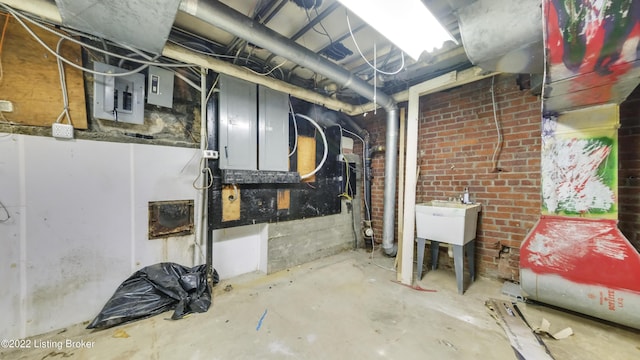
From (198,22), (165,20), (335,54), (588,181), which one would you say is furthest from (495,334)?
(198,22)

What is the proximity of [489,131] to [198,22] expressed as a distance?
3034 mm

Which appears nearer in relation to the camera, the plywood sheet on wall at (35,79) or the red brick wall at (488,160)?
the plywood sheet on wall at (35,79)

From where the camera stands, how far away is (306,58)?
1.89 metres

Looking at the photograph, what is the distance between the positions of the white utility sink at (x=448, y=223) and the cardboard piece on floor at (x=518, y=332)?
55 centimetres

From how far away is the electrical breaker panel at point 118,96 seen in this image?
1715 mm

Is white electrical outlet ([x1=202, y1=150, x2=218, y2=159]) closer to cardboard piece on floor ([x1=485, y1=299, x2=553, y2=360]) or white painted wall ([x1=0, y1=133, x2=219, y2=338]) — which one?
white painted wall ([x1=0, y1=133, x2=219, y2=338])

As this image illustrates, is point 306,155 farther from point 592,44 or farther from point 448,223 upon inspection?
point 592,44

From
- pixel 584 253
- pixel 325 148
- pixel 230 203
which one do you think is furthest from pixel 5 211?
pixel 584 253

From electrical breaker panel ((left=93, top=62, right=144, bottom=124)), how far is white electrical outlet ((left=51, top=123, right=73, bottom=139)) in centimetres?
19

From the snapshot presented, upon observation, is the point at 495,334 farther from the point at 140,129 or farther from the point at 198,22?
the point at 198,22

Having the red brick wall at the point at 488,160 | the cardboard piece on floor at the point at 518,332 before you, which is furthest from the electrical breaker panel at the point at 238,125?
the cardboard piece on floor at the point at 518,332

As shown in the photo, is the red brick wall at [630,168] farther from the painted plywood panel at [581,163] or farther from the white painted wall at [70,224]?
the white painted wall at [70,224]

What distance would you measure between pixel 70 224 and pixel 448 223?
3116 millimetres

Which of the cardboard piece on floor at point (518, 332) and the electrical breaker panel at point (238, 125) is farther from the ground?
the electrical breaker panel at point (238, 125)
